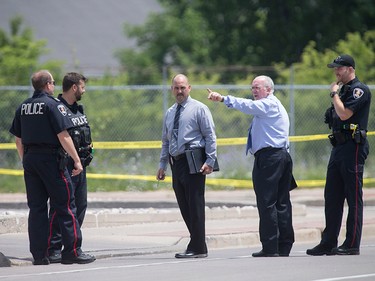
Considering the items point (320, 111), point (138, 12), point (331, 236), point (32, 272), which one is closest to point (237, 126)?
point (320, 111)

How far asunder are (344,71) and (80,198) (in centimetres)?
294

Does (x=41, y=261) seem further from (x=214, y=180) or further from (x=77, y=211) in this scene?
(x=214, y=180)

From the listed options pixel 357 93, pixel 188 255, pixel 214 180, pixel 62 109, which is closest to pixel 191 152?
pixel 188 255

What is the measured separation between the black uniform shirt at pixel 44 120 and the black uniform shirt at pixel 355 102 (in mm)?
2716

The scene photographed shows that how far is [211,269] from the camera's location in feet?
33.4

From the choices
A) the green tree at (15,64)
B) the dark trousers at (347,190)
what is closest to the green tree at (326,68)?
the green tree at (15,64)

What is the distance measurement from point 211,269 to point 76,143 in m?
2.02

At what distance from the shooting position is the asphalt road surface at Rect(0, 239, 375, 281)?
9609mm

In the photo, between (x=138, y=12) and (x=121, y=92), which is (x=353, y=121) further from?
(x=138, y=12)

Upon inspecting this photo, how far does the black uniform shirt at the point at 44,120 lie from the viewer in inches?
427

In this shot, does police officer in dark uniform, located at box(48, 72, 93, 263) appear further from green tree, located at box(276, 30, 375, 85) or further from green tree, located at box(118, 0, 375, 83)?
green tree, located at box(118, 0, 375, 83)

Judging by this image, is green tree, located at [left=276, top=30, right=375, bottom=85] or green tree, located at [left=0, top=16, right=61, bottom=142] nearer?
green tree, located at [left=0, top=16, right=61, bottom=142]

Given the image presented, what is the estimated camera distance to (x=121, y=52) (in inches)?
1909

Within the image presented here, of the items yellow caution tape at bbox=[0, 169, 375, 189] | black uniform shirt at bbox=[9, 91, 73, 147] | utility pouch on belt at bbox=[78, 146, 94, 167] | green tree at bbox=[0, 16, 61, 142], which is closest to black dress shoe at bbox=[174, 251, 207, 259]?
utility pouch on belt at bbox=[78, 146, 94, 167]
